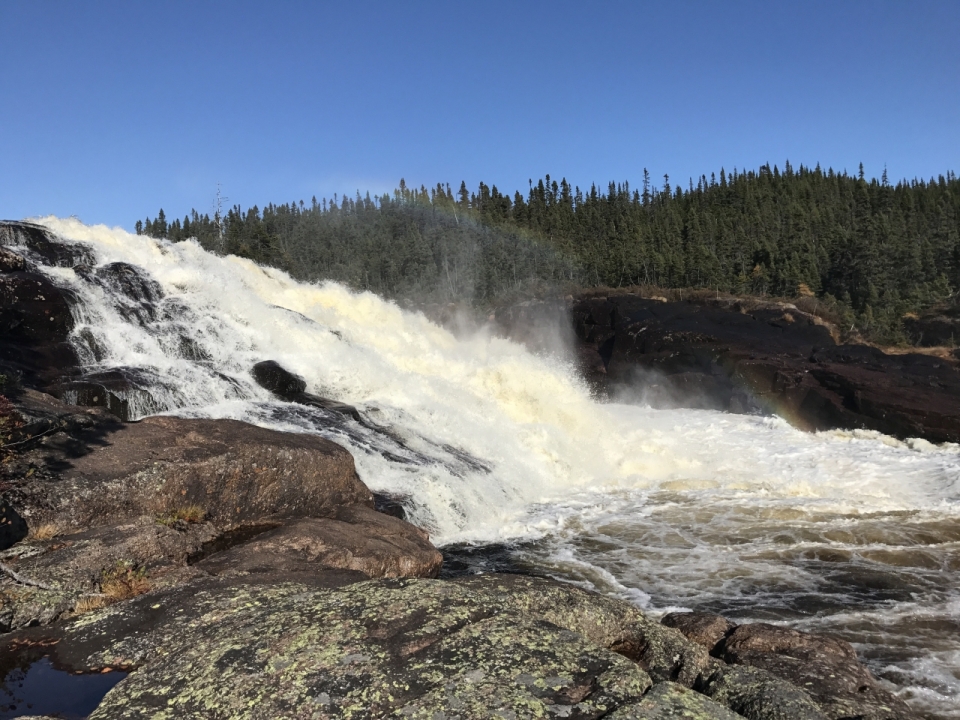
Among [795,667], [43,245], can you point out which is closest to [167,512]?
[795,667]

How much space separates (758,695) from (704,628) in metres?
2.96

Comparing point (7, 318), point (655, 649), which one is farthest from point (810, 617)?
point (7, 318)

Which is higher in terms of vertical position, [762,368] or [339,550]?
[762,368]

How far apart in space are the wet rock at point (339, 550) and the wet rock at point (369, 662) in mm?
2387

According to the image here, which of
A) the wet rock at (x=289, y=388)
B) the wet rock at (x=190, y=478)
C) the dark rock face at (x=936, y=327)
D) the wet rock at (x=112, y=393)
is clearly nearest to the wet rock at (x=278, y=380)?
the wet rock at (x=289, y=388)

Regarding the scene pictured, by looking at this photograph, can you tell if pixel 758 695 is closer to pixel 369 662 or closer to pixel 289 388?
pixel 369 662

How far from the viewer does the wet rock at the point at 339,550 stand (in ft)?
23.3

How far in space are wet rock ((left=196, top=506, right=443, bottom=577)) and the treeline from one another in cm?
4212

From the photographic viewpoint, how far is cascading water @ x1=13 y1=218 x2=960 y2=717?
407 inches

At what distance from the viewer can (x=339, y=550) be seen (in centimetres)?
808

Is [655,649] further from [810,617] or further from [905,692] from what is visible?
[810,617]

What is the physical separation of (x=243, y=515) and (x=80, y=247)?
47.3 feet

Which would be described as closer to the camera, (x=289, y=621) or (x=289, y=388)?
(x=289, y=621)

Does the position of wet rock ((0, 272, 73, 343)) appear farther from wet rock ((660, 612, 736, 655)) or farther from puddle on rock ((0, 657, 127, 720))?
wet rock ((660, 612, 736, 655))
